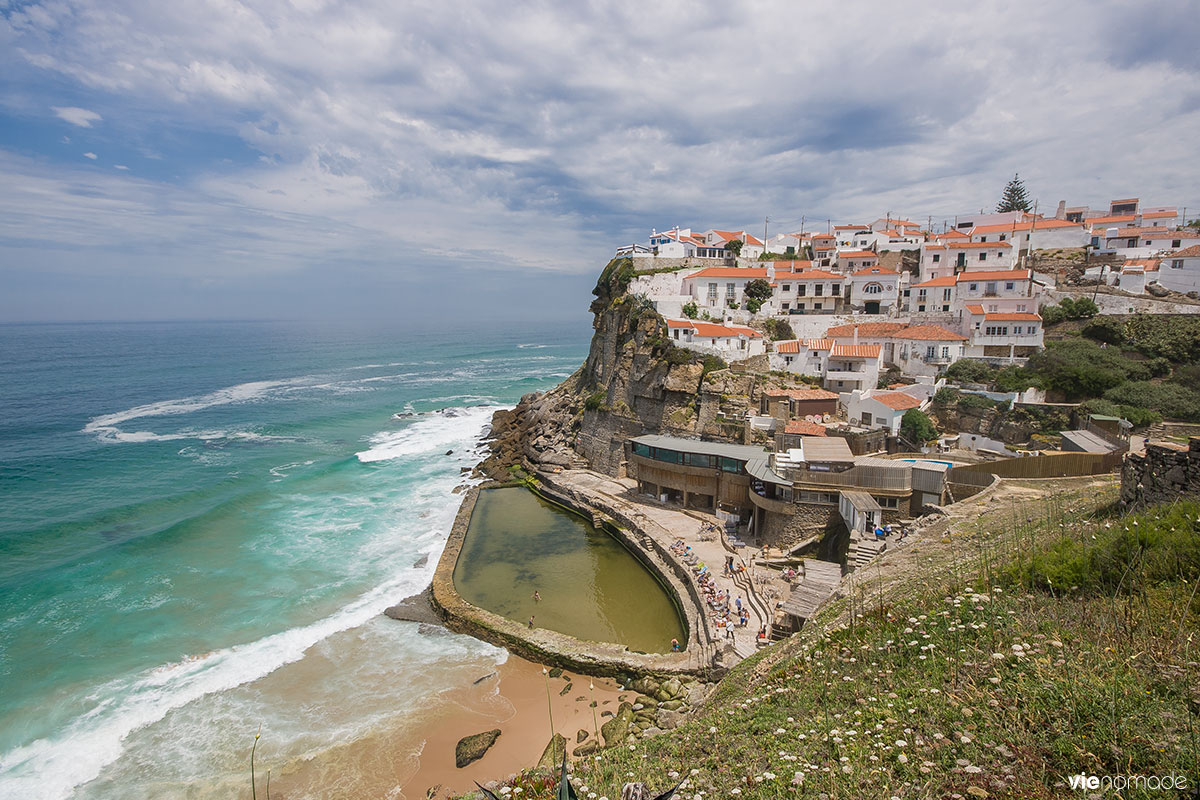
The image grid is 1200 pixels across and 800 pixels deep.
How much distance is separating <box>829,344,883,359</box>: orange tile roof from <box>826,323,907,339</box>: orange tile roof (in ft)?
7.63

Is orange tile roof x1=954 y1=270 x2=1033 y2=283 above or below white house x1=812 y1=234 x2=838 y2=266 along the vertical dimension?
below

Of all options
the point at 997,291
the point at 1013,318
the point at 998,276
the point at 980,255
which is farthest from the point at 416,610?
the point at 980,255

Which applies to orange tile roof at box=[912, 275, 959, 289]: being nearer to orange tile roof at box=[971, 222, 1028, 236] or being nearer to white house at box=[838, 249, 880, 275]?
white house at box=[838, 249, 880, 275]

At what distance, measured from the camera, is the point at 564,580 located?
855 inches

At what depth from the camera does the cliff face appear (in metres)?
28.5

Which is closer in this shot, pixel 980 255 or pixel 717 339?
pixel 717 339

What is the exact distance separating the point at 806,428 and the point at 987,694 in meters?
20.4

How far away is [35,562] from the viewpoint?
23453mm

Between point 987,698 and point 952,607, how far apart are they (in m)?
2.20

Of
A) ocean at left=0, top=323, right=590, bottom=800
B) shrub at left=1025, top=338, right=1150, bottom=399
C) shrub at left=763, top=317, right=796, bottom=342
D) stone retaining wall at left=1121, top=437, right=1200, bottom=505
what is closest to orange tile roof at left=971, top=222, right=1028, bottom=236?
shrub at left=1025, top=338, right=1150, bottom=399

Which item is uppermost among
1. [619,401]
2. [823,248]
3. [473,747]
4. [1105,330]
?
[823,248]

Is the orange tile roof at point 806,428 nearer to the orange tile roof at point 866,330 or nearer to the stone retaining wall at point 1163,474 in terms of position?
the orange tile roof at point 866,330

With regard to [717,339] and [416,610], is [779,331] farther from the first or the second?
[416,610]

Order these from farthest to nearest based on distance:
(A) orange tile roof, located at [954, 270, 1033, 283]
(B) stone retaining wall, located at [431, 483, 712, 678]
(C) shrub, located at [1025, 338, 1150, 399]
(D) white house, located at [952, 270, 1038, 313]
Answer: (A) orange tile roof, located at [954, 270, 1033, 283]
(D) white house, located at [952, 270, 1038, 313]
(C) shrub, located at [1025, 338, 1150, 399]
(B) stone retaining wall, located at [431, 483, 712, 678]
